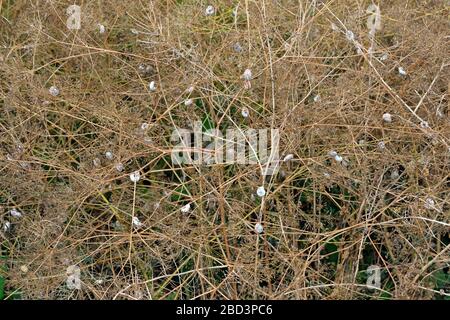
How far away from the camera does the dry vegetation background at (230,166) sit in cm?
222

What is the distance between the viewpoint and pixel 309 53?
2.50 m

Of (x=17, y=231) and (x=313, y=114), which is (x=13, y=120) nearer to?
(x=17, y=231)

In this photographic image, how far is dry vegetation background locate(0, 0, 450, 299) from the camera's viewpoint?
2.22 m

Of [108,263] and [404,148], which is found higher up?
[404,148]

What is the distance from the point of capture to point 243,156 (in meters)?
2.32

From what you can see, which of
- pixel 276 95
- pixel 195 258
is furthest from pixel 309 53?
pixel 195 258

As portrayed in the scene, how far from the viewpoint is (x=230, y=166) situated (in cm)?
235

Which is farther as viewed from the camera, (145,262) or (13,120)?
(13,120)

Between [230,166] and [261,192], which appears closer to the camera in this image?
[261,192]
